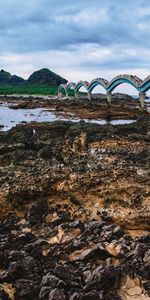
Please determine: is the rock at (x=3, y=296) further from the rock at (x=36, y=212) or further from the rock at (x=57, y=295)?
the rock at (x=36, y=212)

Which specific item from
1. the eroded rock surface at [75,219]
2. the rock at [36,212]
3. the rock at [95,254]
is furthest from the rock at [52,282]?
the rock at [36,212]

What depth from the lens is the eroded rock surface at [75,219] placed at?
9125mm

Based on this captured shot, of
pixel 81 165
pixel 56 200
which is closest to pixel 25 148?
pixel 81 165

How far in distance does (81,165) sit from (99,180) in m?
1.99

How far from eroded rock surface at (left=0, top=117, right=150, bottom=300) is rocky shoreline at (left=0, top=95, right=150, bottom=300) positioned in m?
0.02

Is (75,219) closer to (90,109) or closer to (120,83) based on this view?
(90,109)

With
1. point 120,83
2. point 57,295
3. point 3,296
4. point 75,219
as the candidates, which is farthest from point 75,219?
point 120,83

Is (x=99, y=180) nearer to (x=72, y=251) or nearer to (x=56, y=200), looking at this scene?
(x=56, y=200)

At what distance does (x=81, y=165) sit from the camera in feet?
56.7

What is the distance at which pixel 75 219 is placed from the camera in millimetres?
13578

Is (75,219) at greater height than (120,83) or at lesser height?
lesser

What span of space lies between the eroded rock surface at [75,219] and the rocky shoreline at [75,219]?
2 cm

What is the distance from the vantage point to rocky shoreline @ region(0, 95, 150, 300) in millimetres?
9117

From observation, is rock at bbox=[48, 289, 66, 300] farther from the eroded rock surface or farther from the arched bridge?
the arched bridge
